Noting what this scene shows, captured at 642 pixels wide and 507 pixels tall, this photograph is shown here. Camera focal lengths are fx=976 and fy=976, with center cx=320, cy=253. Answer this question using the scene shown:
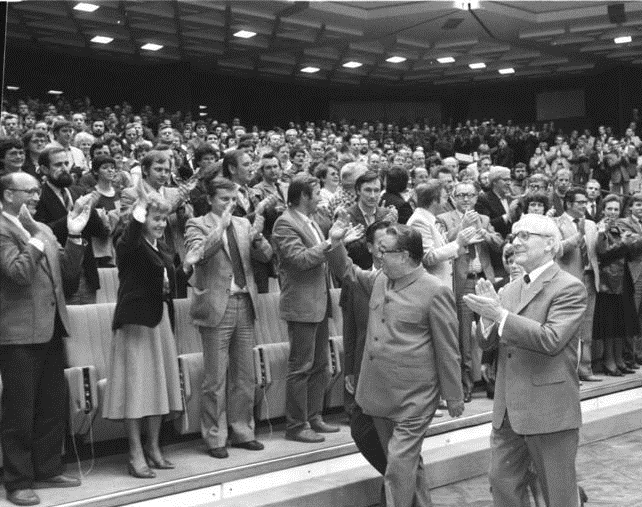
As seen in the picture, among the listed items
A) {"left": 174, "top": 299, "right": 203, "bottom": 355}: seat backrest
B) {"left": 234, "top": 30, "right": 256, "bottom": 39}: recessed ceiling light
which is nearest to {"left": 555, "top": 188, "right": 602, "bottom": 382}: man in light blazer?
{"left": 174, "top": 299, "right": 203, "bottom": 355}: seat backrest

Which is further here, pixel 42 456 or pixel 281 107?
pixel 281 107

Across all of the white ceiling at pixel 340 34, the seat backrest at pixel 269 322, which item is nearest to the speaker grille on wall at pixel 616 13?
the white ceiling at pixel 340 34

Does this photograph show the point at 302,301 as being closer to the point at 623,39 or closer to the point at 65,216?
the point at 65,216

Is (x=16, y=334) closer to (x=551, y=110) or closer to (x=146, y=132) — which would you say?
(x=146, y=132)

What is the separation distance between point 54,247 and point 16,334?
0.48m

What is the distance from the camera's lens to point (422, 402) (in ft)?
14.8

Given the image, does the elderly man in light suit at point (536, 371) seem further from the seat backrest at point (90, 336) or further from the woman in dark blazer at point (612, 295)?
the woman in dark blazer at point (612, 295)

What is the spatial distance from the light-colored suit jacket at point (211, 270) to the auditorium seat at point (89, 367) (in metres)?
0.49

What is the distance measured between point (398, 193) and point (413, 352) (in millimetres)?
2179

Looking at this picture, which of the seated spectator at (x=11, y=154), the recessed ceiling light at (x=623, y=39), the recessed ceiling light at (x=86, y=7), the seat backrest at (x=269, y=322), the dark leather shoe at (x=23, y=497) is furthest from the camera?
the recessed ceiling light at (x=623, y=39)

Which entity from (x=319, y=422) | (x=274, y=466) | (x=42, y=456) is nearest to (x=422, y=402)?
(x=274, y=466)

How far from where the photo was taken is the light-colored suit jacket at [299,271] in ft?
18.1

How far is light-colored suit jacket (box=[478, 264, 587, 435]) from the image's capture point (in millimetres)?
4027

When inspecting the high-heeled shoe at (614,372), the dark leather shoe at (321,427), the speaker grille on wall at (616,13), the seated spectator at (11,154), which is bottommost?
the high-heeled shoe at (614,372)
